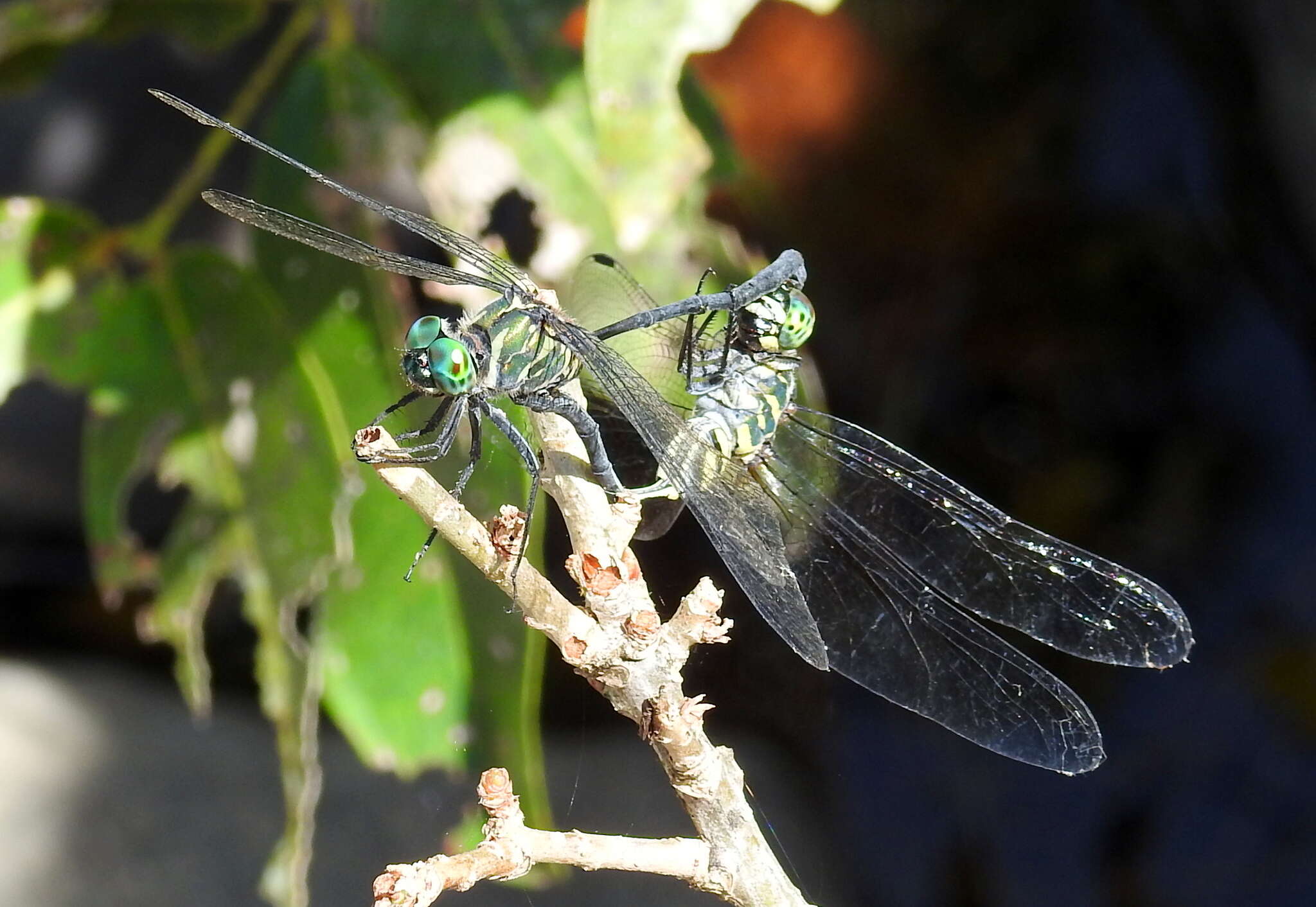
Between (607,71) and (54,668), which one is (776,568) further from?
(54,668)

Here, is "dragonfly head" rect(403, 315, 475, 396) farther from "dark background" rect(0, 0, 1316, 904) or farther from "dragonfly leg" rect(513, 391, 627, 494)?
"dark background" rect(0, 0, 1316, 904)

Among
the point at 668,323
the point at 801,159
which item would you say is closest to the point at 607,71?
the point at 668,323

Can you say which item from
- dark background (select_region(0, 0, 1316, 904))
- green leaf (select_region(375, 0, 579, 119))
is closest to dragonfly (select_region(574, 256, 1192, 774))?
green leaf (select_region(375, 0, 579, 119))

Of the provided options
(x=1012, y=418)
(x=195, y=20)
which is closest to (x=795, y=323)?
(x=195, y=20)

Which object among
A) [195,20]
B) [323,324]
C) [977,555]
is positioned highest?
[977,555]

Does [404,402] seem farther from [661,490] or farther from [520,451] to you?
[661,490]

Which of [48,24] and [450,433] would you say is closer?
[450,433]

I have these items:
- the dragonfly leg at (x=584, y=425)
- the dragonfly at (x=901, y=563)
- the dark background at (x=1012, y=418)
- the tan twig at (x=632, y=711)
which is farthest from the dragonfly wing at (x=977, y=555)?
the dark background at (x=1012, y=418)
